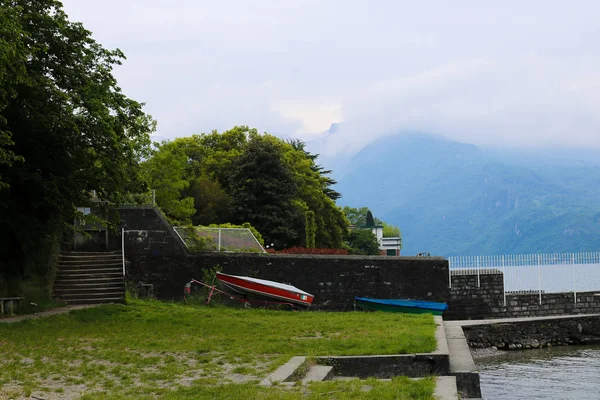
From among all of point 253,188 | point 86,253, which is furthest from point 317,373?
point 253,188

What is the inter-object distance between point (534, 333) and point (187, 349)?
13.8m

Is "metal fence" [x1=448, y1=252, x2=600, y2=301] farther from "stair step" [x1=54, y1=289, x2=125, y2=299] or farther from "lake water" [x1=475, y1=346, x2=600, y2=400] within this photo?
"stair step" [x1=54, y1=289, x2=125, y2=299]

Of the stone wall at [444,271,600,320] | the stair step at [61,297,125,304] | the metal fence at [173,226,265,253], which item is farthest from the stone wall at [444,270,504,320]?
the stair step at [61,297,125,304]

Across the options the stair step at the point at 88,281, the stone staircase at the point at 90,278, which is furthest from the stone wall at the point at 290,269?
the stair step at the point at 88,281

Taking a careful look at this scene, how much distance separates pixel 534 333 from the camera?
77.5ft

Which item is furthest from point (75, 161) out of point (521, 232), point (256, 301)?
point (521, 232)

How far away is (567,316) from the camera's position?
82.1 ft

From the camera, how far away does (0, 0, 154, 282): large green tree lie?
18516 mm

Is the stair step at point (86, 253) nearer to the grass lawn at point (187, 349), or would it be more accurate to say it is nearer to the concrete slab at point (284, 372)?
the grass lawn at point (187, 349)

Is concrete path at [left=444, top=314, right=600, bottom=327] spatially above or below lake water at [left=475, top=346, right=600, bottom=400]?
above

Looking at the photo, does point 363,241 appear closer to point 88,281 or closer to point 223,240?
point 223,240

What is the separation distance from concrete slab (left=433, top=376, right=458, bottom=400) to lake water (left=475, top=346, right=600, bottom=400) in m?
4.37

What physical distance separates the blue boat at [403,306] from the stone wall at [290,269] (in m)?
0.40

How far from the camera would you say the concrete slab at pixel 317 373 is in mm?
10078
